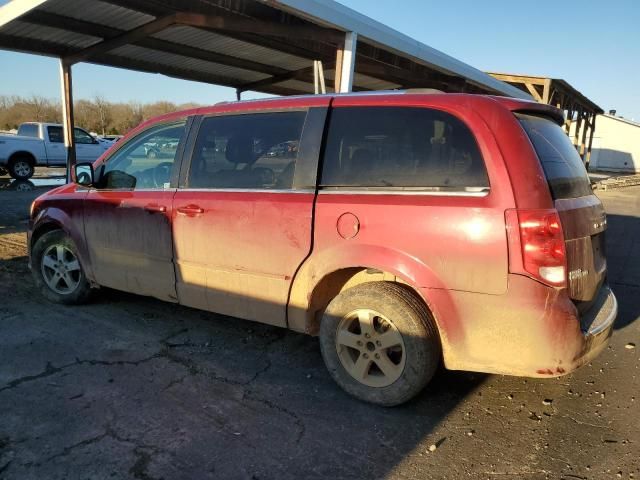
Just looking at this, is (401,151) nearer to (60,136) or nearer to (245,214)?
(245,214)

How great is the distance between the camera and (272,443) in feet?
8.57

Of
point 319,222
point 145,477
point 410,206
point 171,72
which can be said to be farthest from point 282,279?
point 171,72

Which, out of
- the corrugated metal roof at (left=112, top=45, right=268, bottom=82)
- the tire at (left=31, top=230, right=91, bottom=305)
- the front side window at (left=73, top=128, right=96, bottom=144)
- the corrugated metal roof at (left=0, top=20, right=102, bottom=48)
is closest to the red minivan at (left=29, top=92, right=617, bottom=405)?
the tire at (left=31, top=230, right=91, bottom=305)

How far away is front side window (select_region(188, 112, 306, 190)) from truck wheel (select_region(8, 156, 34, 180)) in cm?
1698

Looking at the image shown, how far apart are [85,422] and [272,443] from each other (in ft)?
3.62

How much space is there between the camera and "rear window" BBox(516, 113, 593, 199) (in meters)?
2.71

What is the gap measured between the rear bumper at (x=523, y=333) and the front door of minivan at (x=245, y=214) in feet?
3.64

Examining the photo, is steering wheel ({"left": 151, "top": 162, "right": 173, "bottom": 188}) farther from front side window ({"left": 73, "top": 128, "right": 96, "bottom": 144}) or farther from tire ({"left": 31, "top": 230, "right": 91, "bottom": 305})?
front side window ({"left": 73, "top": 128, "right": 96, "bottom": 144})

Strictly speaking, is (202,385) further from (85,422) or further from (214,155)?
(214,155)

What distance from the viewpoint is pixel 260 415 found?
288cm

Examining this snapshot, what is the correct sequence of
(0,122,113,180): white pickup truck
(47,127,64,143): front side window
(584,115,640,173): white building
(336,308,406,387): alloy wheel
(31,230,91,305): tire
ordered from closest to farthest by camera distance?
(336,308,406,387): alloy wheel < (31,230,91,305): tire < (0,122,113,180): white pickup truck < (47,127,64,143): front side window < (584,115,640,173): white building

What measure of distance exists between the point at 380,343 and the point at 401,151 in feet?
3.86

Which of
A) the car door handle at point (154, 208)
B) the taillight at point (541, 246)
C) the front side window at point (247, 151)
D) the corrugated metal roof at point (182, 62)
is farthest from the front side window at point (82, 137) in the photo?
the taillight at point (541, 246)

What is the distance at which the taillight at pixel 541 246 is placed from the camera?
246 centimetres
